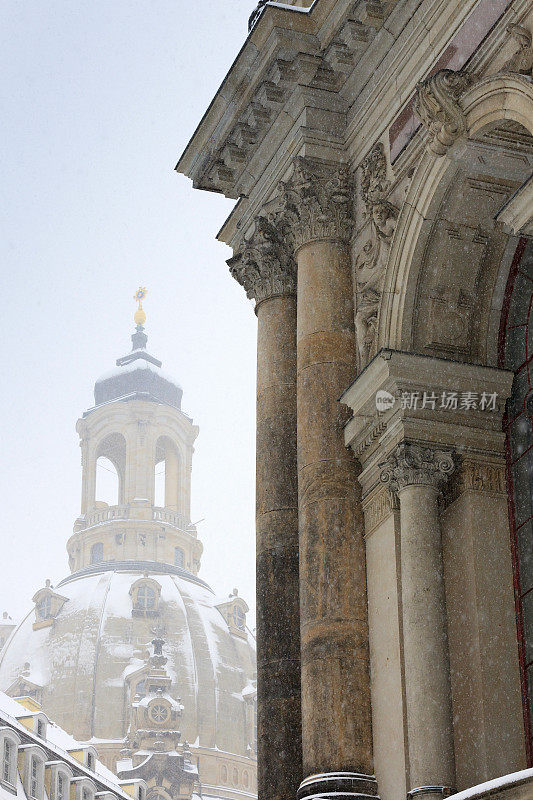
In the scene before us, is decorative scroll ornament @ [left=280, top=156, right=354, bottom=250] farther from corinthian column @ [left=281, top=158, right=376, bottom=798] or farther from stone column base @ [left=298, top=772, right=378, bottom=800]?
stone column base @ [left=298, top=772, right=378, bottom=800]

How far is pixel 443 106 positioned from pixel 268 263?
14.7ft

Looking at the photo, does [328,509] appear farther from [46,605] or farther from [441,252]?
[46,605]

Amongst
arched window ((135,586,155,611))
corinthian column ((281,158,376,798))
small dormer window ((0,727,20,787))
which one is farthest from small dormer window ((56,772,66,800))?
arched window ((135,586,155,611))

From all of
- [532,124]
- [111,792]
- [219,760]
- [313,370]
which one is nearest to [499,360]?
[313,370]

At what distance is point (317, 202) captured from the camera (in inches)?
843

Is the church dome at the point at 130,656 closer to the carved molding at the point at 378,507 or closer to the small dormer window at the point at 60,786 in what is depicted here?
the small dormer window at the point at 60,786

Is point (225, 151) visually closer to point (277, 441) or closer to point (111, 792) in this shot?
Answer: point (277, 441)

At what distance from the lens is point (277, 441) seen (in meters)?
21.6

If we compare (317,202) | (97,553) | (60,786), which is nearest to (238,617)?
(97,553)

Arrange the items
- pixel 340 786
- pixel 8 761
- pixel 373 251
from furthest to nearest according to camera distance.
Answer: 1. pixel 8 761
2. pixel 373 251
3. pixel 340 786

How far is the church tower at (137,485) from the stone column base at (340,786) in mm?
149978

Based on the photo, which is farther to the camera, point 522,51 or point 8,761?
point 8,761

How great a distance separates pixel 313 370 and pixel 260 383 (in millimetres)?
1789

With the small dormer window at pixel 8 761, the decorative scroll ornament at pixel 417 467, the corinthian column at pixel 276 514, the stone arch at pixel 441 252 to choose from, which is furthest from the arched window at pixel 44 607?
the decorative scroll ornament at pixel 417 467
